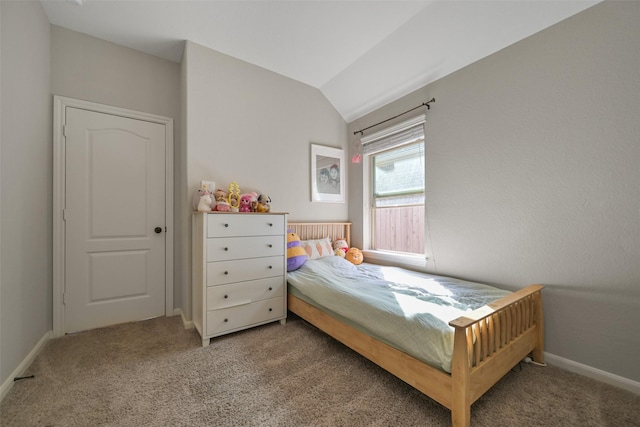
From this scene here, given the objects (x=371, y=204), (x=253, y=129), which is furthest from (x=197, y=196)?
(x=371, y=204)

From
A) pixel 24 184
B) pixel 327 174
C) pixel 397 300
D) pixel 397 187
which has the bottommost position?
pixel 397 300

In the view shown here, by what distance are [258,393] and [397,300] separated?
3.22 ft

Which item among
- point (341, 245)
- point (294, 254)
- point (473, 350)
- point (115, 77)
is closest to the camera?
point (473, 350)

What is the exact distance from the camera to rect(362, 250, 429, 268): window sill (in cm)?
256

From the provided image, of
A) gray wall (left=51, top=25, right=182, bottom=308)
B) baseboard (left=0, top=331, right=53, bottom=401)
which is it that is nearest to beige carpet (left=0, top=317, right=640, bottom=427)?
baseboard (left=0, top=331, right=53, bottom=401)

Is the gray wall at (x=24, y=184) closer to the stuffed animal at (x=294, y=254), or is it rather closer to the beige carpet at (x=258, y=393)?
the beige carpet at (x=258, y=393)

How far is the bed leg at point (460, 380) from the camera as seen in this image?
42.8 inches

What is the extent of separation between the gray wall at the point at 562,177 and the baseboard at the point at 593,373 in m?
0.03

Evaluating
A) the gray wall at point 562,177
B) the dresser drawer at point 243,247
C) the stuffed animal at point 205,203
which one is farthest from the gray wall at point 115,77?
the gray wall at point 562,177

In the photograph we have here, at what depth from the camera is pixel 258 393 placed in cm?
140

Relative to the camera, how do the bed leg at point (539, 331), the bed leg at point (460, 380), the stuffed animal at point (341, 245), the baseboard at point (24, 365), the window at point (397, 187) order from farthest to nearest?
the stuffed animal at point (341, 245)
the window at point (397, 187)
the bed leg at point (539, 331)
the baseboard at point (24, 365)
the bed leg at point (460, 380)

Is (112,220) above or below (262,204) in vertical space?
below

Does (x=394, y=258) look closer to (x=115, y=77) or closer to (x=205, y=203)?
(x=205, y=203)

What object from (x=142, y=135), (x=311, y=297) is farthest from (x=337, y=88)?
(x=311, y=297)
